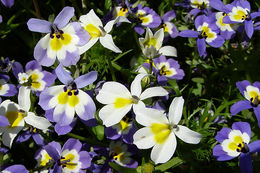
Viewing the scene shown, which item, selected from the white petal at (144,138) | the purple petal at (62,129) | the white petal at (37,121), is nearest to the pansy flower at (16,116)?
the white petal at (37,121)

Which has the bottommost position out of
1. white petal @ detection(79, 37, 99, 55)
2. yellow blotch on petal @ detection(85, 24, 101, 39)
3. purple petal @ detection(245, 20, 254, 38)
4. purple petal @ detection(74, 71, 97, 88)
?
purple petal @ detection(245, 20, 254, 38)

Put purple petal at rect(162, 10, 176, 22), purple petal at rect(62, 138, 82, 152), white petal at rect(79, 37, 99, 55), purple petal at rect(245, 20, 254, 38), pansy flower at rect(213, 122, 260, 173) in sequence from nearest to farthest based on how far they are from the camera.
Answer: white petal at rect(79, 37, 99, 55) < pansy flower at rect(213, 122, 260, 173) < purple petal at rect(62, 138, 82, 152) < purple petal at rect(245, 20, 254, 38) < purple petal at rect(162, 10, 176, 22)

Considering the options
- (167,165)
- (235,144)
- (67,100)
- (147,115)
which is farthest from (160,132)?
(235,144)

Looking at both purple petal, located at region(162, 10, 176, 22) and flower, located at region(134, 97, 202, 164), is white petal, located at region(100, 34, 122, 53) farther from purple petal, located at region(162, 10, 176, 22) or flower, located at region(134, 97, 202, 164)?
purple petal, located at region(162, 10, 176, 22)

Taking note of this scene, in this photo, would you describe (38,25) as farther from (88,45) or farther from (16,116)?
(16,116)

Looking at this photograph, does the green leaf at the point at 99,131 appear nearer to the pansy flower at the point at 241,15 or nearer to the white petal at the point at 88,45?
the white petal at the point at 88,45

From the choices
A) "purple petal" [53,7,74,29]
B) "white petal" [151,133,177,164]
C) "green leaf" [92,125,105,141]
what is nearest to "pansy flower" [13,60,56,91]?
"green leaf" [92,125,105,141]
